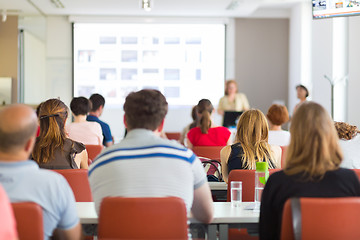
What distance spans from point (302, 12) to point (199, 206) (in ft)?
31.2

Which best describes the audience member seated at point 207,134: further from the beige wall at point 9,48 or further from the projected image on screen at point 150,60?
the beige wall at point 9,48

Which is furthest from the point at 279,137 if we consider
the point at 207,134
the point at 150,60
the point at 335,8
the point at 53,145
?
the point at 150,60

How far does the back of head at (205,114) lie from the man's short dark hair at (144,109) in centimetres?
368

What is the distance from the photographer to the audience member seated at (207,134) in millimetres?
5922

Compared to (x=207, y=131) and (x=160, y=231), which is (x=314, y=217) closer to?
(x=160, y=231)

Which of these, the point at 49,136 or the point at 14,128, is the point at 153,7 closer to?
the point at 49,136

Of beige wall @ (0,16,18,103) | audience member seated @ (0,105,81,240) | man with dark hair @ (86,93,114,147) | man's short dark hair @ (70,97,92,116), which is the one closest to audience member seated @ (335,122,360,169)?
audience member seated @ (0,105,81,240)

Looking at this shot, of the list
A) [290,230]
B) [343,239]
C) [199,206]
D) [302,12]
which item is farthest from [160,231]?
[302,12]

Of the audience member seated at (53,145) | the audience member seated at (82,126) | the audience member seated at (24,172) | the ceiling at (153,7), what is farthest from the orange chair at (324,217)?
the ceiling at (153,7)

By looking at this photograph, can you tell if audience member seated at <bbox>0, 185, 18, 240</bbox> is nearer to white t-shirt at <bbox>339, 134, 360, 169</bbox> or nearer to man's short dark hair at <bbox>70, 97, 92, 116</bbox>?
white t-shirt at <bbox>339, 134, 360, 169</bbox>

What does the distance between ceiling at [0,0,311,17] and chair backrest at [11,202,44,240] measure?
8676 mm

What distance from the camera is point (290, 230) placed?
211 centimetres

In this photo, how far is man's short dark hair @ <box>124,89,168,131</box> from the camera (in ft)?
7.59

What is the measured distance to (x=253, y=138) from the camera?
12.0ft
